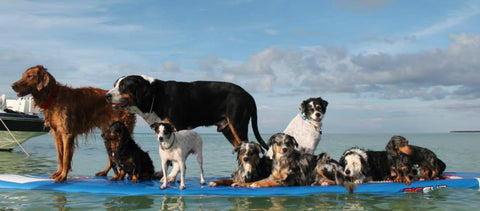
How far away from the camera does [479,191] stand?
7.37 metres

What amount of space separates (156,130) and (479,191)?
598 cm

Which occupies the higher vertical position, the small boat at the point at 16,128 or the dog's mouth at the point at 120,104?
the dog's mouth at the point at 120,104

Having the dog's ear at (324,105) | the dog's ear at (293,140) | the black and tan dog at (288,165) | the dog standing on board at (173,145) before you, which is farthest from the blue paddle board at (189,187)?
the dog's ear at (324,105)

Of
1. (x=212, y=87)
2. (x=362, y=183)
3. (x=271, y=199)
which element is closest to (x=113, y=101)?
(x=212, y=87)

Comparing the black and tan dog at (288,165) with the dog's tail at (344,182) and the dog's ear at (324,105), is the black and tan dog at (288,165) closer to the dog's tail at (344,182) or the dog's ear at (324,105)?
the dog's tail at (344,182)

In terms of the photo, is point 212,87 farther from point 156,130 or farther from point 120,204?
point 120,204

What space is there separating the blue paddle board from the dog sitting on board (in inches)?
29.1

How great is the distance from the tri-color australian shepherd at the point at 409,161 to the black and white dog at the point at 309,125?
4.41 ft

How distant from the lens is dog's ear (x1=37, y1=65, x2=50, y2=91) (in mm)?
6953

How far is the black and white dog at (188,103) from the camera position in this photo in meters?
7.08

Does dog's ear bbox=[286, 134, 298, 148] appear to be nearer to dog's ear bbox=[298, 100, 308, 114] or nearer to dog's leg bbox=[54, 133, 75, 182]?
dog's ear bbox=[298, 100, 308, 114]

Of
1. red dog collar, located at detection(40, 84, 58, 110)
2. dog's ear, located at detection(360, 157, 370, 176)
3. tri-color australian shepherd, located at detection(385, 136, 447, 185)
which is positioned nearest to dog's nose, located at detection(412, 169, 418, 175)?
tri-color australian shepherd, located at detection(385, 136, 447, 185)

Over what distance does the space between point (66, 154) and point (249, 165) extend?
3.23m

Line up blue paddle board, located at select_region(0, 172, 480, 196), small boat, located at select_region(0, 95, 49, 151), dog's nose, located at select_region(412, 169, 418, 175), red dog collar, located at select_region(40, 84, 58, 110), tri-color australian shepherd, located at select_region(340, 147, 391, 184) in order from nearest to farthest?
blue paddle board, located at select_region(0, 172, 480, 196) < tri-color australian shepherd, located at select_region(340, 147, 391, 184) < red dog collar, located at select_region(40, 84, 58, 110) < dog's nose, located at select_region(412, 169, 418, 175) < small boat, located at select_region(0, 95, 49, 151)
